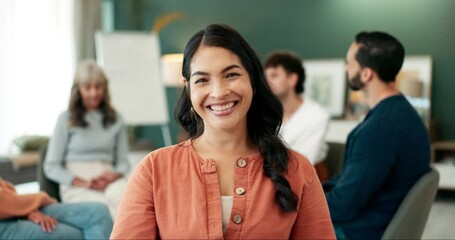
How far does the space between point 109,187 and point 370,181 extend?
1.80 m

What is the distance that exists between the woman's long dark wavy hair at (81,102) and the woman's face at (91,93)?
0.06 feet

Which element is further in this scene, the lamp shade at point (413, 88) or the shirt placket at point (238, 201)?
the lamp shade at point (413, 88)

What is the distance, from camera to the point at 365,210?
7.68ft

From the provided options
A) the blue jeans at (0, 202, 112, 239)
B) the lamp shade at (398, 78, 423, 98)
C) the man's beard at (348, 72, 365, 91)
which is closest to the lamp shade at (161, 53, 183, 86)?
the lamp shade at (398, 78, 423, 98)

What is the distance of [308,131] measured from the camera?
3.26 meters

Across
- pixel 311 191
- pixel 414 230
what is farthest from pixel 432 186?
pixel 311 191

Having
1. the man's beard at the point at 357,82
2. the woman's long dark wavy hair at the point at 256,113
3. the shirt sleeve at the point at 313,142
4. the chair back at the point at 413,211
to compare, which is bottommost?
the shirt sleeve at the point at 313,142

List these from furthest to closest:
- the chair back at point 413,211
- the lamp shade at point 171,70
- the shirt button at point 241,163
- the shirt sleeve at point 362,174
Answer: the lamp shade at point 171,70 → the shirt sleeve at point 362,174 → the chair back at point 413,211 → the shirt button at point 241,163

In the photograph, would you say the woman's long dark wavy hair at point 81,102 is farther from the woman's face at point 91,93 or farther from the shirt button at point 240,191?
the shirt button at point 240,191

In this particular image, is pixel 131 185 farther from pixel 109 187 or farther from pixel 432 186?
pixel 109 187

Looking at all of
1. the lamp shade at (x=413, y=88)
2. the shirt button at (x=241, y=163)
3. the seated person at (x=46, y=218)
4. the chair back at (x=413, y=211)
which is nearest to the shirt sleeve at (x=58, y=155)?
the seated person at (x=46, y=218)

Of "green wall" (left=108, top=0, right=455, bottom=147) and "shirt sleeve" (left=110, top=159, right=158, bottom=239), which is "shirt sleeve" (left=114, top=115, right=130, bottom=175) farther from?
"green wall" (left=108, top=0, right=455, bottom=147)

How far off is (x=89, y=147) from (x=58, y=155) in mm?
200

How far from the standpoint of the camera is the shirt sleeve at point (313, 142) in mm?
3131
